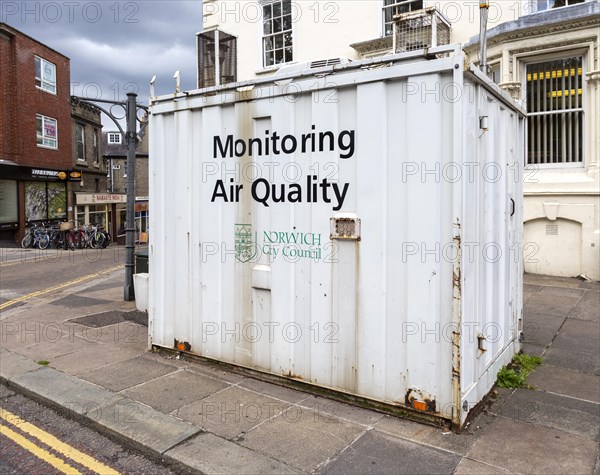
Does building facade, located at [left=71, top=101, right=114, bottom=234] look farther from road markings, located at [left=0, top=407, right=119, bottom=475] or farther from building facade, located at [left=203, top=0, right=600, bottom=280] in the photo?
road markings, located at [left=0, top=407, right=119, bottom=475]

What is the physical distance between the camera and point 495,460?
3.58 metres

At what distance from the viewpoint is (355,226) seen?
4367 mm

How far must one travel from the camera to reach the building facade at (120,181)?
3509 cm

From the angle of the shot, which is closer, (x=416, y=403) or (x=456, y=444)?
(x=456, y=444)

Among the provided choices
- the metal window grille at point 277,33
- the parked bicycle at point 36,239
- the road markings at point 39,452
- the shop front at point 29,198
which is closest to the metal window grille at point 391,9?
the metal window grille at point 277,33

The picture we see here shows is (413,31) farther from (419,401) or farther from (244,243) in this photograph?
(419,401)

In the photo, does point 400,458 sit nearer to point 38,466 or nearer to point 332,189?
point 332,189

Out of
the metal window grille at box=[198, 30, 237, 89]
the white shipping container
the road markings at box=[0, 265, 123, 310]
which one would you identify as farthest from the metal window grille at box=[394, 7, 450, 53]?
the road markings at box=[0, 265, 123, 310]

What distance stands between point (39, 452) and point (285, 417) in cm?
203

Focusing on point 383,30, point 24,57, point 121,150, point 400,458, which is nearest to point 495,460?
point 400,458

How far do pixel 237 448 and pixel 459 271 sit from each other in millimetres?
2235

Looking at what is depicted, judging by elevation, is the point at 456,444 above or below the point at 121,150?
below

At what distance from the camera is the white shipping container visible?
157 inches

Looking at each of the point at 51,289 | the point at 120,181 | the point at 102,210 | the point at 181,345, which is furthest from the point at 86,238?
the point at 181,345
